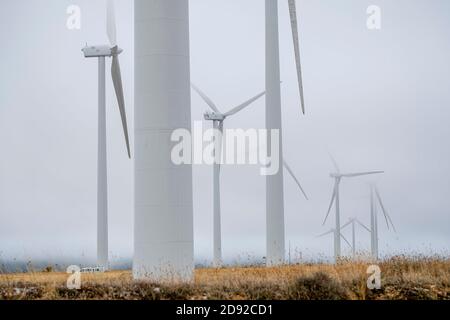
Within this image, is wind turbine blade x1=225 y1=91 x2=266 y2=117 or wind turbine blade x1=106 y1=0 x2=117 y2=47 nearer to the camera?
wind turbine blade x1=106 y1=0 x2=117 y2=47

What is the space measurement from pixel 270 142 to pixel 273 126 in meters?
0.90

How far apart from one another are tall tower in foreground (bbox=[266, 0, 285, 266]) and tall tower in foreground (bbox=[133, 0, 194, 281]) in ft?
46.3

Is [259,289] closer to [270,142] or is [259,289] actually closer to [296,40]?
[270,142]

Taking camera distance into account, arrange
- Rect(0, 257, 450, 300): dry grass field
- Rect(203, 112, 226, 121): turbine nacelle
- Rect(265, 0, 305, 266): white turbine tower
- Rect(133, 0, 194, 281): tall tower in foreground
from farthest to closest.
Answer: Rect(203, 112, 226, 121): turbine nacelle < Rect(265, 0, 305, 266): white turbine tower < Rect(133, 0, 194, 281): tall tower in foreground < Rect(0, 257, 450, 300): dry grass field

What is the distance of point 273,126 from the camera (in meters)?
43.8

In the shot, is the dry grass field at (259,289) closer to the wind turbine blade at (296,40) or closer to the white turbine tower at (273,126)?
the white turbine tower at (273,126)

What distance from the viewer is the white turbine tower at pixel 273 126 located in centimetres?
4400

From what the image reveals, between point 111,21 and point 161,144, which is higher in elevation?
point 111,21

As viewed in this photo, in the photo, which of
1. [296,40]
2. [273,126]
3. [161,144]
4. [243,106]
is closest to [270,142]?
[273,126]

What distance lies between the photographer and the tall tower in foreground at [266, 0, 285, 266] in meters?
44.0

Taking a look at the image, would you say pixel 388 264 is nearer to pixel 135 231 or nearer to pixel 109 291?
pixel 135 231

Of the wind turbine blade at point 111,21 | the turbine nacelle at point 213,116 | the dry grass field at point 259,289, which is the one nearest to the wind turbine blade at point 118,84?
the wind turbine blade at point 111,21

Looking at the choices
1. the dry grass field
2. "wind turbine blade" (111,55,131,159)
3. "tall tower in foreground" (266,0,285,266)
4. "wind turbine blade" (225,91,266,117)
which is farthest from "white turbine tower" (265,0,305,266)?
the dry grass field

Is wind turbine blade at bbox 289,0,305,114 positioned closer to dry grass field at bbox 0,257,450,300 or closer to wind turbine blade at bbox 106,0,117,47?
wind turbine blade at bbox 106,0,117,47
